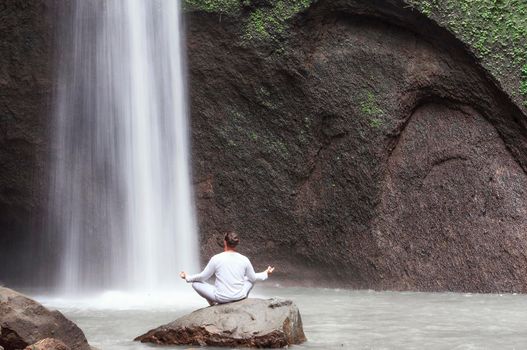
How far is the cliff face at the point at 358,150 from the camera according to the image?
1568cm

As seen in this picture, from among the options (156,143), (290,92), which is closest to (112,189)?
(156,143)

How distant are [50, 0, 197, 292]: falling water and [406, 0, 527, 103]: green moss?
5509mm

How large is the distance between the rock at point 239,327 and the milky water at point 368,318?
0.65ft

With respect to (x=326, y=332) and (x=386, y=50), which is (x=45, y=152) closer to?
(x=386, y=50)

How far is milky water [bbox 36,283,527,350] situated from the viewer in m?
8.23

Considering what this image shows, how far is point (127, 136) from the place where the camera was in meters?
16.6

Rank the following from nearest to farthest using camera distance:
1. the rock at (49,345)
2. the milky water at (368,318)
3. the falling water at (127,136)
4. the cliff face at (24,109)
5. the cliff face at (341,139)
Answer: the rock at (49,345)
the milky water at (368,318)
the cliff face at (341,139)
the falling water at (127,136)
the cliff face at (24,109)

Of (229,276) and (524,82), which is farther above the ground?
(524,82)

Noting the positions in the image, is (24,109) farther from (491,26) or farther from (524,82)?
(524,82)

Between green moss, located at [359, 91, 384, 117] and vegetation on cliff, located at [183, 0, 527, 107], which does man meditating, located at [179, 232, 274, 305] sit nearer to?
green moss, located at [359, 91, 384, 117]

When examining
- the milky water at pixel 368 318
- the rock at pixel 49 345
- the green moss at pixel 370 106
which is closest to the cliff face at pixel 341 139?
the green moss at pixel 370 106

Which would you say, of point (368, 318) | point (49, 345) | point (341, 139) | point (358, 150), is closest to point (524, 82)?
point (358, 150)

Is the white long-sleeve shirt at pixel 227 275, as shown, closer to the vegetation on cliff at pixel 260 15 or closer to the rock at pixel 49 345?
the rock at pixel 49 345

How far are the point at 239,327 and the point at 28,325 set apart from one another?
6.94ft
